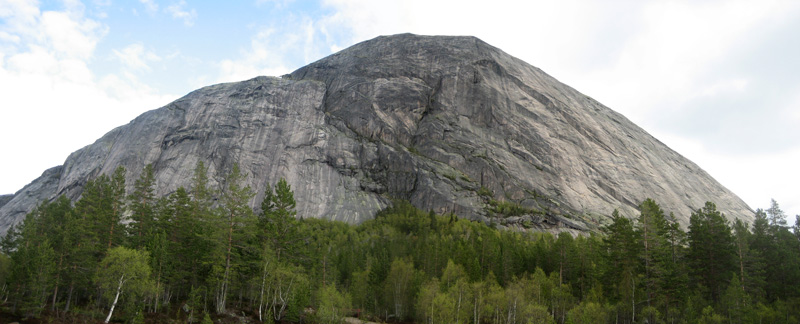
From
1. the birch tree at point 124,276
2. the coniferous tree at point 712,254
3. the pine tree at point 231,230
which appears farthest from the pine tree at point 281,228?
the coniferous tree at point 712,254

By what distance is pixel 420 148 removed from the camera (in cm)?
17312

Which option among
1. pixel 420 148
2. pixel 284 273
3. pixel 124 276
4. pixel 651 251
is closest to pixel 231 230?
pixel 284 273

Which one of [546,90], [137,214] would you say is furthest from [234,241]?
[546,90]

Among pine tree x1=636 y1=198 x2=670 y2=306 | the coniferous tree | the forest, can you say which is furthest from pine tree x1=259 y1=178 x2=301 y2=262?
the coniferous tree

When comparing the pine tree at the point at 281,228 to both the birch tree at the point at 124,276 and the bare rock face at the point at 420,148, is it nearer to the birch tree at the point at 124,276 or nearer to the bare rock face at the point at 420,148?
the birch tree at the point at 124,276

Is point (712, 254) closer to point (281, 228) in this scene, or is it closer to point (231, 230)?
point (281, 228)

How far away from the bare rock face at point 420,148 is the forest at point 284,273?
255ft

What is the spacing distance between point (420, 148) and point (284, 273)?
126 metres

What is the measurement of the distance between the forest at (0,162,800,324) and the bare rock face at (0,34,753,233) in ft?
255

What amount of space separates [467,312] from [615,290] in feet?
60.2

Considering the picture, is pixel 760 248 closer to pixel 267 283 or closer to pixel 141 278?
pixel 267 283

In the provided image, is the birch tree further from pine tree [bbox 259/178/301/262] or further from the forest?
pine tree [bbox 259/178/301/262]

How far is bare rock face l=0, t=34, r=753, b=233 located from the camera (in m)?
152

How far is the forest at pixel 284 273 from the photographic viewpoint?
46.0 metres
